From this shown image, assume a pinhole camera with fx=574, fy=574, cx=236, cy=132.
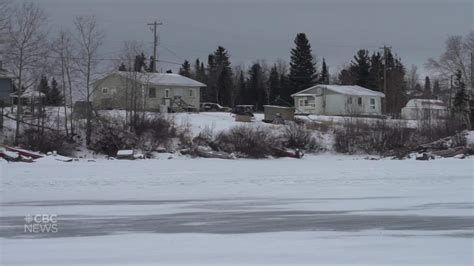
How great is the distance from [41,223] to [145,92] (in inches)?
1735

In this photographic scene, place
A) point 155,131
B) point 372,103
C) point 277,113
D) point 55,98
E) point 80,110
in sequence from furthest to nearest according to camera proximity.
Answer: point 372,103
point 277,113
point 55,98
point 80,110
point 155,131

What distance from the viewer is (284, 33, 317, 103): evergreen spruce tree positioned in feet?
317

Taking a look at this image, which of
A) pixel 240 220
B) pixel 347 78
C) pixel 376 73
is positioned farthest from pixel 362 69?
pixel 240 220

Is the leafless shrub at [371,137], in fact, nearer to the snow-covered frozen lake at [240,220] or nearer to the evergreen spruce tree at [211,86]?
the snow-covered frozen lake at [240,220]

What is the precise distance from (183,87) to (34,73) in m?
30.4

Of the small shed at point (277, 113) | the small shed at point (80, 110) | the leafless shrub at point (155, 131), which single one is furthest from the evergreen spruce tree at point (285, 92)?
the small shed at point (80, 110)

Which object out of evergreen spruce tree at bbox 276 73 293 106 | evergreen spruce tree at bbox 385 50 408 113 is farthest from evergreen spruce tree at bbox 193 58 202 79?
evergreen spruce tree at bbox 385 50 408 113

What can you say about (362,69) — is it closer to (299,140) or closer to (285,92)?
(285,92)

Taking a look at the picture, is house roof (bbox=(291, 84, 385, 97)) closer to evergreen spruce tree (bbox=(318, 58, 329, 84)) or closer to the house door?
the house door

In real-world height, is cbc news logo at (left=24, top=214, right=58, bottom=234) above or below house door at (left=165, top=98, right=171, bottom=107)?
below

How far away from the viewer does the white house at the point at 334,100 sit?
276ft

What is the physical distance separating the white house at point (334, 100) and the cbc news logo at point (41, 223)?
71.9 m

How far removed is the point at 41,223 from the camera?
40.2 feet

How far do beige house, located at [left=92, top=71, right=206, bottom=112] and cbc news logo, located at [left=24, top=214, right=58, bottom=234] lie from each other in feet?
123
